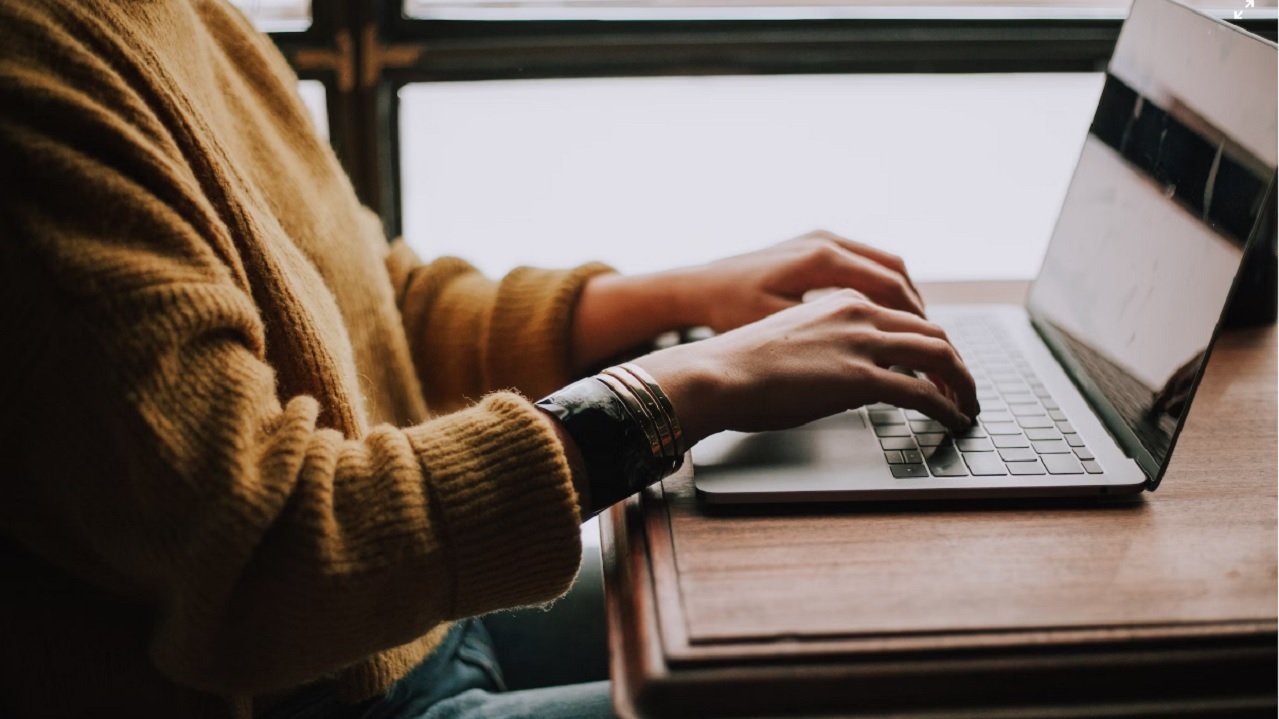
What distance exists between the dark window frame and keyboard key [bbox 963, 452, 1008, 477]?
0.72m

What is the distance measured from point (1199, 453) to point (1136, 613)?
0.86ft

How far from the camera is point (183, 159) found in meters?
0.61

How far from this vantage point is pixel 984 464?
2.32ft

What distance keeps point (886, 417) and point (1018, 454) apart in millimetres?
102

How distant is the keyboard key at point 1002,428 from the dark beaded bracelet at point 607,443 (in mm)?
266

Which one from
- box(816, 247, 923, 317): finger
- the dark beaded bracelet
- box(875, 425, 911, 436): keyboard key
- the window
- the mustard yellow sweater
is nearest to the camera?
the mustard yellow sweater

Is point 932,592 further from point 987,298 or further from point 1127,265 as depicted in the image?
point 987,298

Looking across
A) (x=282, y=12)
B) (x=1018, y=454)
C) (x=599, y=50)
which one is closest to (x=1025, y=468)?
(x=1018, y=454)

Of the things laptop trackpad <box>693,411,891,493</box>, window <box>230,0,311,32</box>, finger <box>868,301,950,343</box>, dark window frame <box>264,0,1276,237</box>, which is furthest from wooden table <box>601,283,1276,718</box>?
window <box>230,0,311,32</box>

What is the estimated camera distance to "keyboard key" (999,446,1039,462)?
717mm

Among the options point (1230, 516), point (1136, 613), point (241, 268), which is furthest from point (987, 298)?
point (241, 268)

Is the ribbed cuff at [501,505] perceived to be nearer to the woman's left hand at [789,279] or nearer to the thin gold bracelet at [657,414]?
the thin gold bracelet at [657,414]

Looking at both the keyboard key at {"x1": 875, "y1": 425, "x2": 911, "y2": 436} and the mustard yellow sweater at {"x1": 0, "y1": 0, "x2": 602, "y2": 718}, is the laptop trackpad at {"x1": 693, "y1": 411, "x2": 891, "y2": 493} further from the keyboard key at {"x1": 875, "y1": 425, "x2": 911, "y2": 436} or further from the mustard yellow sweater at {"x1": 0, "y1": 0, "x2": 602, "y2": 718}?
the mustard yellow sweater at {"x1": 0, "y1": 0, "x2": 602, "y2": 718}

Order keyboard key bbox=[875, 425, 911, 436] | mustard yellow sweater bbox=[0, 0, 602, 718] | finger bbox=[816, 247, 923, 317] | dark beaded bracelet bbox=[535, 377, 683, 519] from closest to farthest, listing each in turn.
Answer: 1. mustard yellow sweater bbox=[0, 0, 602, 718]
2. dark beaded bracelet bbox=[535, 377, 683, 519]
3. keyboard key bbox=[875, 425, 911, 436]
4. finger bbox=[816, 247, 923, 317]
